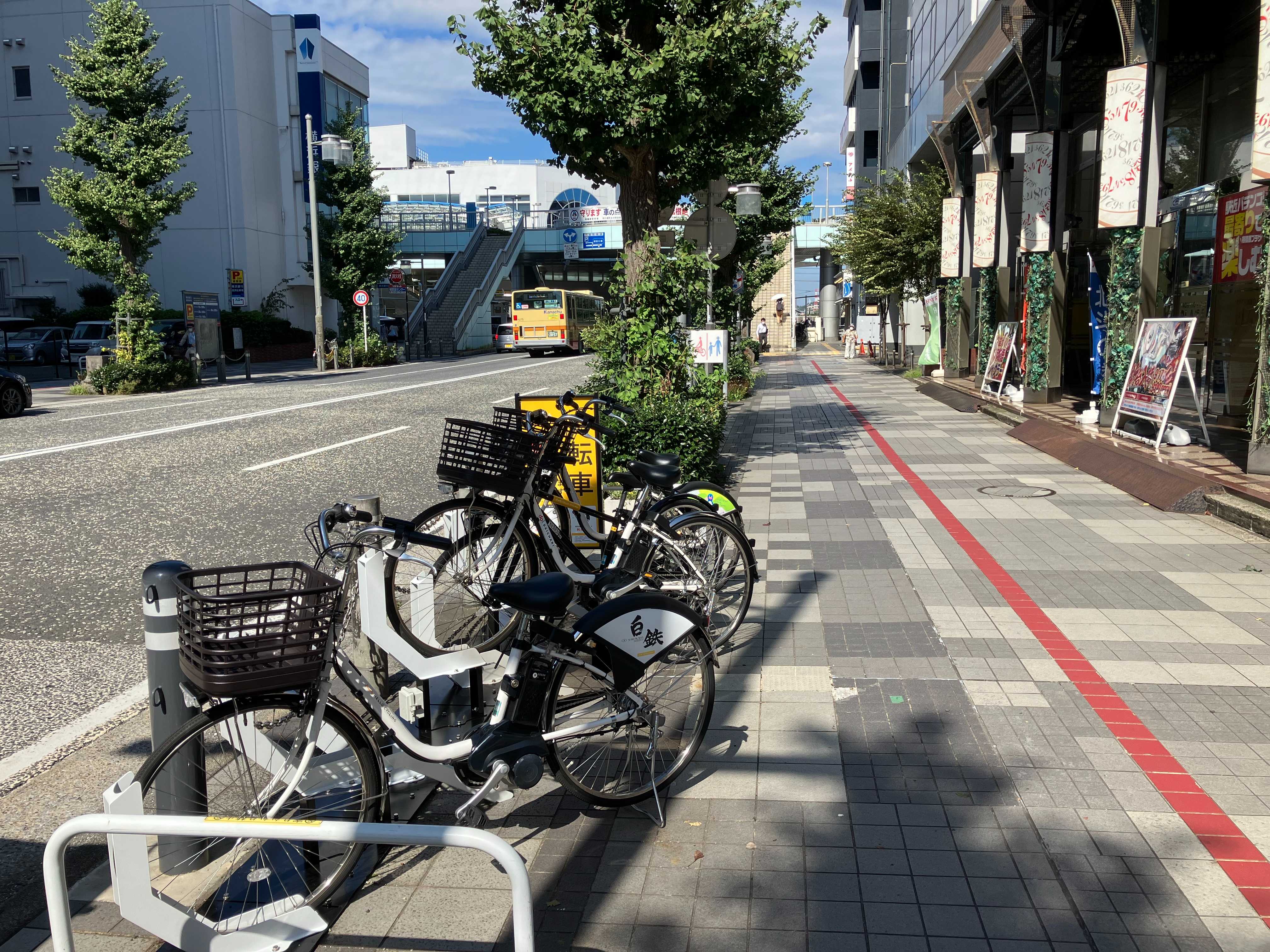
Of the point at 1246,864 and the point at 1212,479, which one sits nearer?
the point at 1246,864

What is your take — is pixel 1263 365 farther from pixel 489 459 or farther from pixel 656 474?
pixel 489 459

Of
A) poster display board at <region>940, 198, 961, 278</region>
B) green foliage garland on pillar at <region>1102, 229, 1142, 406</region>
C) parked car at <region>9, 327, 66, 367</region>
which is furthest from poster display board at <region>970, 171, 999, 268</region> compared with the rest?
parked car at <region>9, 327, 66, 367</region>

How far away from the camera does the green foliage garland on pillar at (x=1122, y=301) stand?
1162cm

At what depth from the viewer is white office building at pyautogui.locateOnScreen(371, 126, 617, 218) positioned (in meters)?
88.3

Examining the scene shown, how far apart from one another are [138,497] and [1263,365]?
10.0 meters

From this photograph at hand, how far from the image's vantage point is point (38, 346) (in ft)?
112

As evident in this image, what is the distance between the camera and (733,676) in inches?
196

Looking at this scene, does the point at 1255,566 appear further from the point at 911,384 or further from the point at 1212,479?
the point at 911,384

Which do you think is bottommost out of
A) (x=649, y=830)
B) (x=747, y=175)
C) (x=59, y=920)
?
(x=649, y=830)

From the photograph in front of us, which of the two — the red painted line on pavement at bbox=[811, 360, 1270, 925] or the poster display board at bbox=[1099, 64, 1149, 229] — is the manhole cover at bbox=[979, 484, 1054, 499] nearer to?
the red painted line on pavement at bbox=[811, 360, 1270, 925]

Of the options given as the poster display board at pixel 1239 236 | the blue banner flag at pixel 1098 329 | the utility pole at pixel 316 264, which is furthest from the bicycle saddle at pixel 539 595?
the utility pole at pixel 316 264

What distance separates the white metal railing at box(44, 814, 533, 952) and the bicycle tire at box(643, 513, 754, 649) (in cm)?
274

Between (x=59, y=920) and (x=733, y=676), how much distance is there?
3.20 meters

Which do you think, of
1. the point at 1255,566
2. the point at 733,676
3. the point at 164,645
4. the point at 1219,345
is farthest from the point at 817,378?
the point at 164,645
